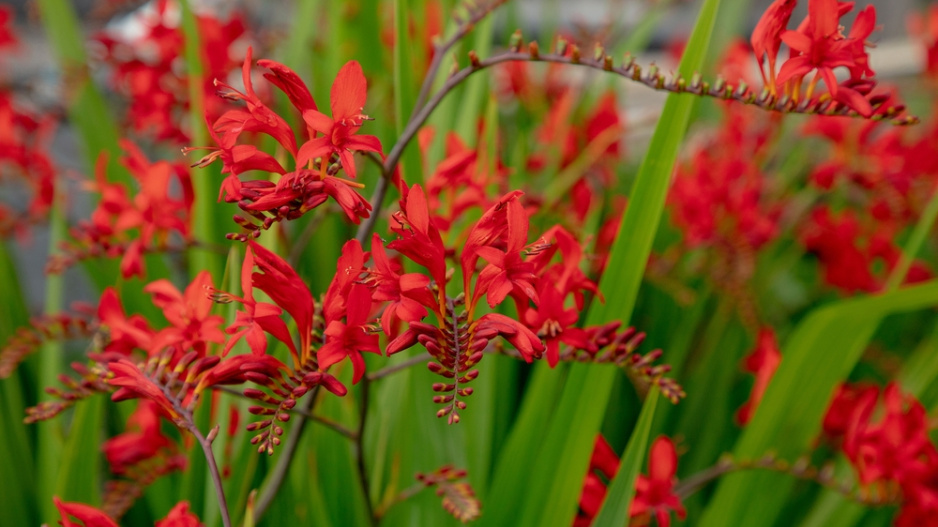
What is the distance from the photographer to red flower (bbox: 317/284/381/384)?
0.35 metres

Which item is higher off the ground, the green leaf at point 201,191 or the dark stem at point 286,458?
the green leaf at point 201,191

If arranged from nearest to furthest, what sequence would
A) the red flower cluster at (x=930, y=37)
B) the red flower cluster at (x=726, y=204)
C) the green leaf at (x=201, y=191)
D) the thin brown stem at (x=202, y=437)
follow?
the thin brown stem at (x=202, y=437)
the green leaf at (x=201, y=191)
the red flower cluster at (x=726, y=204)
the red flower cluster at (x=930, y=37)

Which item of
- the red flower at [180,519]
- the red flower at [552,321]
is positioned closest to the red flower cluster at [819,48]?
the red flower at [552,321]

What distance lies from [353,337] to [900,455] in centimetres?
47

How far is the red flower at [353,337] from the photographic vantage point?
0.35 metres

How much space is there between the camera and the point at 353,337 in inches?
14.0

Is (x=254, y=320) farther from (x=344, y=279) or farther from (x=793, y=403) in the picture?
(x=793, y=403)

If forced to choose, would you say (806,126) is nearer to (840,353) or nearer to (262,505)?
(840,353)

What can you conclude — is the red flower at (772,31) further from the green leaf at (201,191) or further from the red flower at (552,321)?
the green leaf at (201,191)

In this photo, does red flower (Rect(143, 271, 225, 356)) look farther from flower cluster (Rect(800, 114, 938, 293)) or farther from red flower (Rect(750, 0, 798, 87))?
flower cluster (Rect(800, 114, 938, 293))

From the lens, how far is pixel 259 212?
0.33 metres

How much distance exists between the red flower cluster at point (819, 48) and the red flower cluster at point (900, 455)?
1.05ft

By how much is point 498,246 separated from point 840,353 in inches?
15.4

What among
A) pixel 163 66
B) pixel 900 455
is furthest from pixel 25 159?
pixel 900 455
